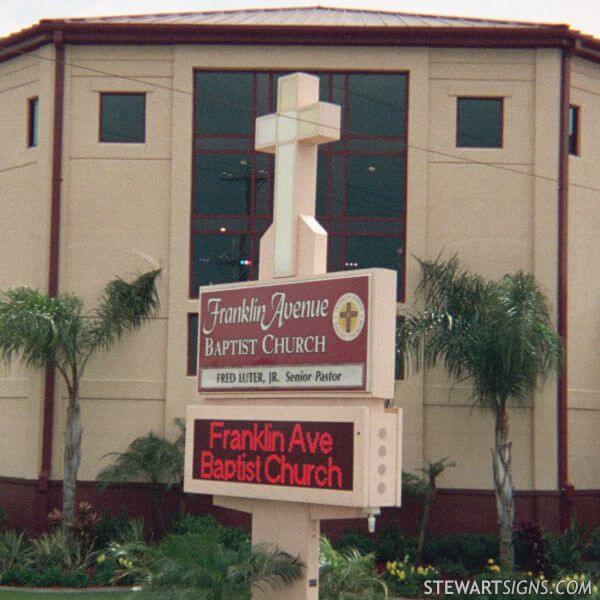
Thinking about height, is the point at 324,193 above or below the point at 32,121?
below

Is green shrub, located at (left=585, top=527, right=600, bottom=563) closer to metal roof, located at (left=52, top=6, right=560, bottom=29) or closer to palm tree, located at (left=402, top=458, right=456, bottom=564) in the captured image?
palm tree, located at (left=402, top=458, right=456, bottom=564)

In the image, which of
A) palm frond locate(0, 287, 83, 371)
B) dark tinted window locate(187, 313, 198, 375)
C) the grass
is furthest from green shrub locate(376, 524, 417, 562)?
palm frond locate(0, 287, 83, 371)

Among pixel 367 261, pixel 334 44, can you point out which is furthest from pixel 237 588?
pixel 334 44

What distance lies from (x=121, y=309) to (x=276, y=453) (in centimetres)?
1299

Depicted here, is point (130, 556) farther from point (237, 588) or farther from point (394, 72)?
point (394, 72)

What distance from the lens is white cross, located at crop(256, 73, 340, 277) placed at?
15.7 metres

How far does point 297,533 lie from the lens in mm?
14984

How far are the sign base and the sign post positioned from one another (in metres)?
0.01

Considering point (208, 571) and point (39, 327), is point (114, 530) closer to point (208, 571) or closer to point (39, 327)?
point (39, 327)

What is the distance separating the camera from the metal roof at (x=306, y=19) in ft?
94.4

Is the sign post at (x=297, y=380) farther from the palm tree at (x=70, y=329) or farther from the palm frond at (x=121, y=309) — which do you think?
the palm frond at (x=121, y=309)

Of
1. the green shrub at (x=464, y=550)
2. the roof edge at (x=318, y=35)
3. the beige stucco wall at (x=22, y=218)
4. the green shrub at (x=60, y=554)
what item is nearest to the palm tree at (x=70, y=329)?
the green shrub at (x=60, y=554)

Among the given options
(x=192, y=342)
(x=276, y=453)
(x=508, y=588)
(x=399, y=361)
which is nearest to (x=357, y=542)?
(x=399, y=361)

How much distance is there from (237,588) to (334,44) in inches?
642
